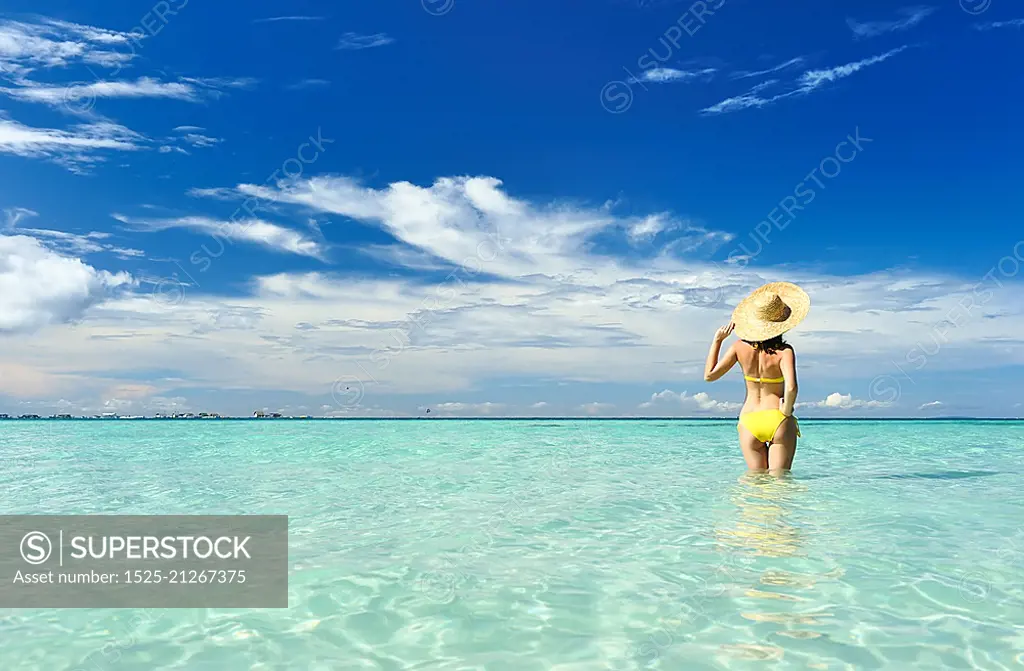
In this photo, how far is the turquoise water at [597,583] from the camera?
3.93 m

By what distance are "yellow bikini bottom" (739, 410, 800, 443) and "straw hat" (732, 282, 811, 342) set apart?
1022mm

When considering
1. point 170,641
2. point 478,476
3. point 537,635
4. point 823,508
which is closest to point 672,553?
point 537,635

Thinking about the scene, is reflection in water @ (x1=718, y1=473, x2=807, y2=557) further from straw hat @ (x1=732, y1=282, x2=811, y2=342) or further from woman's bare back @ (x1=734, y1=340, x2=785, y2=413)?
straw hat @ (x1=732, y1=282, x2=811, y2=342)

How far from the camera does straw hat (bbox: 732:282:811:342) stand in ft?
28.8

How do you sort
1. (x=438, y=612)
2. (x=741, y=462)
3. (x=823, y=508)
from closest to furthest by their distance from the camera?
1. (x=438, y=612)
2. (x=823, y=508)
3. (x=741, y=462)

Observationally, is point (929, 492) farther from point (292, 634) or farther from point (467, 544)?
point (292, 634)

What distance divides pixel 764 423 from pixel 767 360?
32.9 inches

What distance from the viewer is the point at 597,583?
525 centimetres

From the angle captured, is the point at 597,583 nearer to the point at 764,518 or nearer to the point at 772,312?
the point at 764,518

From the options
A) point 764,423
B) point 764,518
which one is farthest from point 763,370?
point 764,518

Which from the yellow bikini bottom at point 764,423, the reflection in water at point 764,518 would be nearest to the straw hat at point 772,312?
the yellow bikini bottom at point 764,423

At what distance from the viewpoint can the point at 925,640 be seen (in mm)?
4062

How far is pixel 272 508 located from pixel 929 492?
9.10 metres

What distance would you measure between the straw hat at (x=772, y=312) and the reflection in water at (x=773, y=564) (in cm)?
206
